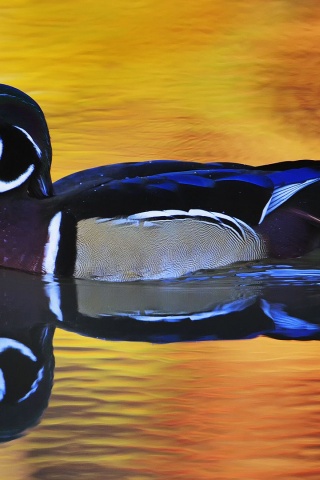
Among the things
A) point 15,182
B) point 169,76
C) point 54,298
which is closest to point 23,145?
point 15,182

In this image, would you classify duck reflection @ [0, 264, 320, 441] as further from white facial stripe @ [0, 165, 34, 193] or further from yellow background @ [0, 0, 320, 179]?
yellow background @ [0, 0, 320, 179]

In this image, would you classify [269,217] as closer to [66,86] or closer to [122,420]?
[122,420]

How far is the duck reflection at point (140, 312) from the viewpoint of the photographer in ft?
15.0

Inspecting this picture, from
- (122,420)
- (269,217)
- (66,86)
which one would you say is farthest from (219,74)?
(122,420)

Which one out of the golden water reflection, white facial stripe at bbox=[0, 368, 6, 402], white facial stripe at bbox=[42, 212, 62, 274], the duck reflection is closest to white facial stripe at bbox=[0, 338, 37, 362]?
the duck reflection

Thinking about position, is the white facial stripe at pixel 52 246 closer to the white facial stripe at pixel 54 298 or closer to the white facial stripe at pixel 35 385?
the white facial stripe at pixel 54 298

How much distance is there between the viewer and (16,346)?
Answer: 4824 mm

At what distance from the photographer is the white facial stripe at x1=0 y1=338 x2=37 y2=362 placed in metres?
4.72

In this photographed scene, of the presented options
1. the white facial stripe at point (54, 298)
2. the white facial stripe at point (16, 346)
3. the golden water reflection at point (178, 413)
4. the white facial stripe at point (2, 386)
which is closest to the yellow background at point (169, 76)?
the white facial stripe at point (54, 298)

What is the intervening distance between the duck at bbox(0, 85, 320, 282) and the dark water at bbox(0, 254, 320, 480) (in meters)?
0.11

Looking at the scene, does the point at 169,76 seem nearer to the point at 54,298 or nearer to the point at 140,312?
the point at 54,298

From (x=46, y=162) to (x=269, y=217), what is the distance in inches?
48.6

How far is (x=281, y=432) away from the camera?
12.8 ft

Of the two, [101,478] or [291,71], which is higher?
[101,478]
